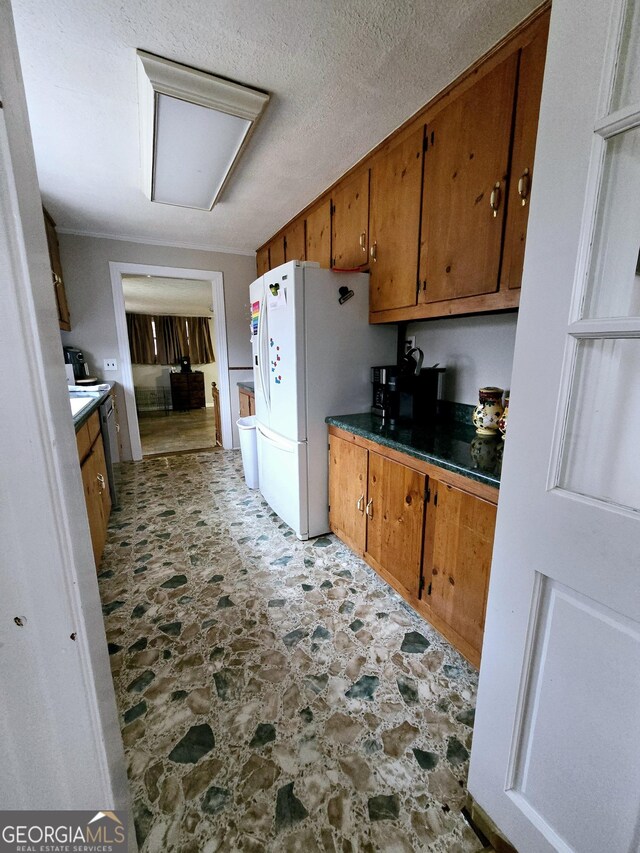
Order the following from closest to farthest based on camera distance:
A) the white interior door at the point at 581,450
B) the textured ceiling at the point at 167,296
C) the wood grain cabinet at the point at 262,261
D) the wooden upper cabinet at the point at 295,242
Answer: the white interior door at the point at 581,450 < the wooden upper cabinet at the point at 295,242 < the wood grain cabinet at the point at 262,261 < the textured ceiling at the point at 167,296

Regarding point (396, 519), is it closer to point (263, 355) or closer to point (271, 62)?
point (263, 355)

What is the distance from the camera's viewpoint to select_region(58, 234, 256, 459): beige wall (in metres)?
3.47

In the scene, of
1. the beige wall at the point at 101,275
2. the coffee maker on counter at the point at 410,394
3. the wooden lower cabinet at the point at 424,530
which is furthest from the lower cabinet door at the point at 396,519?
the beige wall at the point at 101,275

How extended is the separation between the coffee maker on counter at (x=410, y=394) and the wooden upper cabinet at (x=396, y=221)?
1.22 ft

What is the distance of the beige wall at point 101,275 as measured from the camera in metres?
3.47

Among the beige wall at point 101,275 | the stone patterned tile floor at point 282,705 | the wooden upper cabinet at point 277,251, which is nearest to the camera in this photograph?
the stone patterned tile floor at point 282,705

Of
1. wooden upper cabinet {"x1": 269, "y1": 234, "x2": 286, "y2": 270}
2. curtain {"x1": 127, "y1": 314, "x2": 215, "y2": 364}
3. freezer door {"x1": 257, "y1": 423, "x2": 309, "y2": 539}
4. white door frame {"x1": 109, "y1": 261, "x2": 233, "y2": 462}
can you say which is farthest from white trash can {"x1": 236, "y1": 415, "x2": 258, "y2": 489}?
curtain {"x1": 127, "y1": 314, "x2": 215, "y2": 364}

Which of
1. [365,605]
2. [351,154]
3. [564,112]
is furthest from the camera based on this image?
[351,154]

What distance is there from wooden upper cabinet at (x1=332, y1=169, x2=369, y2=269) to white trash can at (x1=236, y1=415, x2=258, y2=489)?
1.50 m

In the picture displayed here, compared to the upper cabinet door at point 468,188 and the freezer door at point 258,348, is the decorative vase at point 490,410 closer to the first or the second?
the upper cabinet door at point 468,188

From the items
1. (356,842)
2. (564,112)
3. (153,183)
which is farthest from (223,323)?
(356,842)

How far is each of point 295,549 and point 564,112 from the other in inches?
84.7

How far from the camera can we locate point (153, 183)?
2311mm

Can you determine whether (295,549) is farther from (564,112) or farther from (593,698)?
(564,112)
